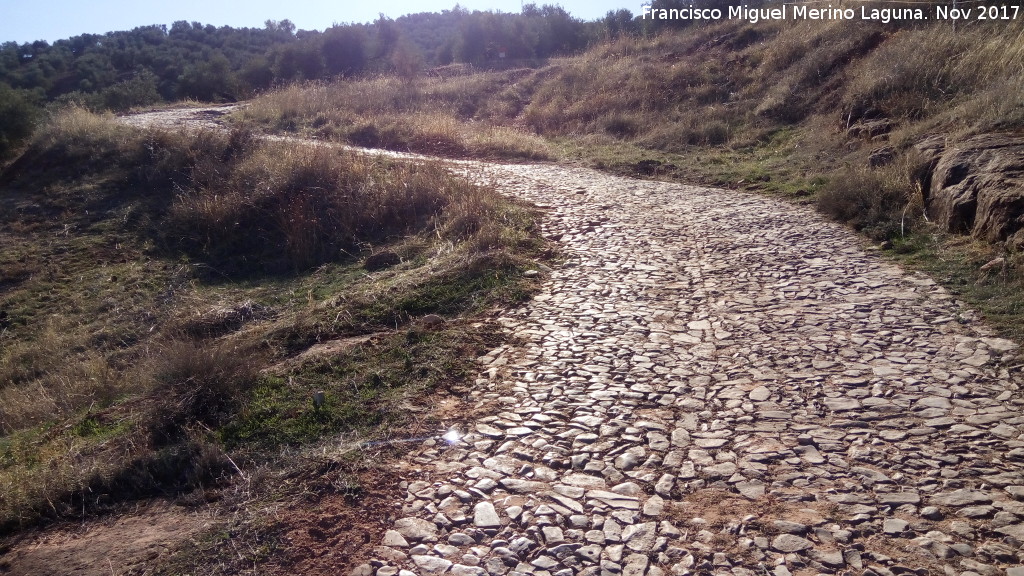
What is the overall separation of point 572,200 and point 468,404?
20.9 ft

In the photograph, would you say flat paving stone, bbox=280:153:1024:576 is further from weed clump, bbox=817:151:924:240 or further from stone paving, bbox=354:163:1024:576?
weed clump, bbox=817:151:924:240

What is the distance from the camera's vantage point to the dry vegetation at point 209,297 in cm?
476

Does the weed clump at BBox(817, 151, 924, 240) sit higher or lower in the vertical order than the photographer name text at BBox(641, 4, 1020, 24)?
lower

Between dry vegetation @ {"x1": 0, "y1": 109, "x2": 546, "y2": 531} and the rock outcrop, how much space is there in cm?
459

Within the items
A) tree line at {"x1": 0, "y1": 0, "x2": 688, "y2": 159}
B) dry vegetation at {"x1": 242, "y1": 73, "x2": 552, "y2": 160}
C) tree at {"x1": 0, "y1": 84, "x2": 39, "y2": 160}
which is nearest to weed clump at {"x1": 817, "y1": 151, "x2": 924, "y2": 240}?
dry vegetation at {"x1": 242, "y1": 73, "x2": 552, "y2": 160}

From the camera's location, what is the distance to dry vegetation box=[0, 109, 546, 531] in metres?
4.76

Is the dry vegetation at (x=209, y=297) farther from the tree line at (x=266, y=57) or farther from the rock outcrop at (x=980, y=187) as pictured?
the tree line at (x=266, y=57)

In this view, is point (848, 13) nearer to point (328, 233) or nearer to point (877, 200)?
point (877, 200)

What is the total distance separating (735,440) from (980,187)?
5093mm

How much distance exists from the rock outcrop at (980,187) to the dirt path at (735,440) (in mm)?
1039

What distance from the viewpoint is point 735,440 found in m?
4.33

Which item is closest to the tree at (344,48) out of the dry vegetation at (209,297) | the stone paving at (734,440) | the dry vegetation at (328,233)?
the dry vegetation at (328,233)

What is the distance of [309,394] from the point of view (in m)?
5.21

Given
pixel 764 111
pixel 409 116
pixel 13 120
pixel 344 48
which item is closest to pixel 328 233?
pixel 409 116
